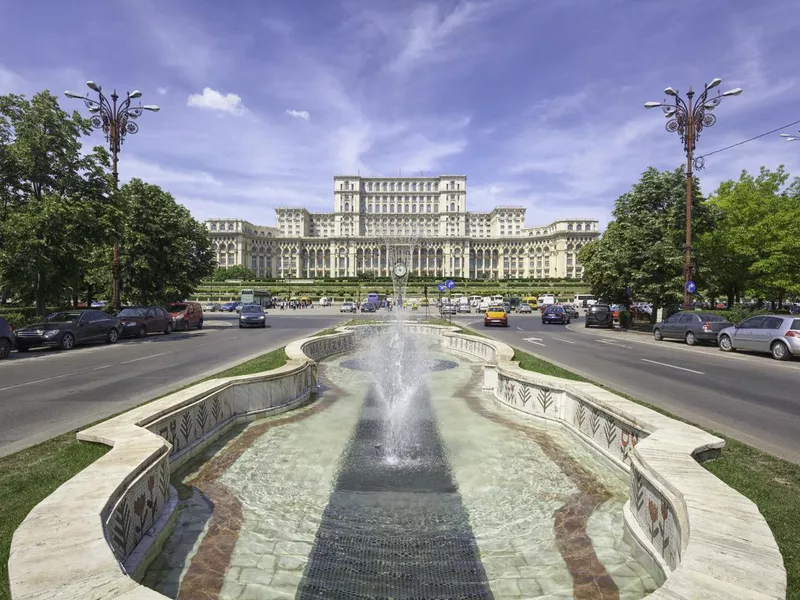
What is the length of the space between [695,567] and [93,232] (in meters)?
22.0

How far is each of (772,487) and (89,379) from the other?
12861 millimetres

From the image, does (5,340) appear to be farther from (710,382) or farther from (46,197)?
(710,382)

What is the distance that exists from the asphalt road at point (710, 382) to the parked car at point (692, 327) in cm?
70

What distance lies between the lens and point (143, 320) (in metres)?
22.3

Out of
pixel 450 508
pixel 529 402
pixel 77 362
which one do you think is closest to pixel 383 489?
pixel 450 508

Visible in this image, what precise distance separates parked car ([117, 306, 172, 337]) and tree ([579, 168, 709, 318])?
2615cm

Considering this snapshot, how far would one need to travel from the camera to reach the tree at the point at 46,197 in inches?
660

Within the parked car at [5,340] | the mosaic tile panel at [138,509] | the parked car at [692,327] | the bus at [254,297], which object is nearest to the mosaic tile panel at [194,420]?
the mosaic tile panel at [138,509]

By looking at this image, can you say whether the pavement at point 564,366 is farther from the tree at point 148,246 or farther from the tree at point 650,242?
the tree at point 148,246

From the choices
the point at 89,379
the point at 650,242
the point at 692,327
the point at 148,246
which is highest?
the point at 650,242

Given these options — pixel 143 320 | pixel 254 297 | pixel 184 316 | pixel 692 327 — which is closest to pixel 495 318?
pixel 692 327

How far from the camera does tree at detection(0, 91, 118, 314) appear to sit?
55.0 feet

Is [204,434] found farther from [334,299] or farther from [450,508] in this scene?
[334,299]

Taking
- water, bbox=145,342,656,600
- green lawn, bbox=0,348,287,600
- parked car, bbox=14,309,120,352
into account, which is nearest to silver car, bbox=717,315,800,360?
water, bbox=145,342,656,600
